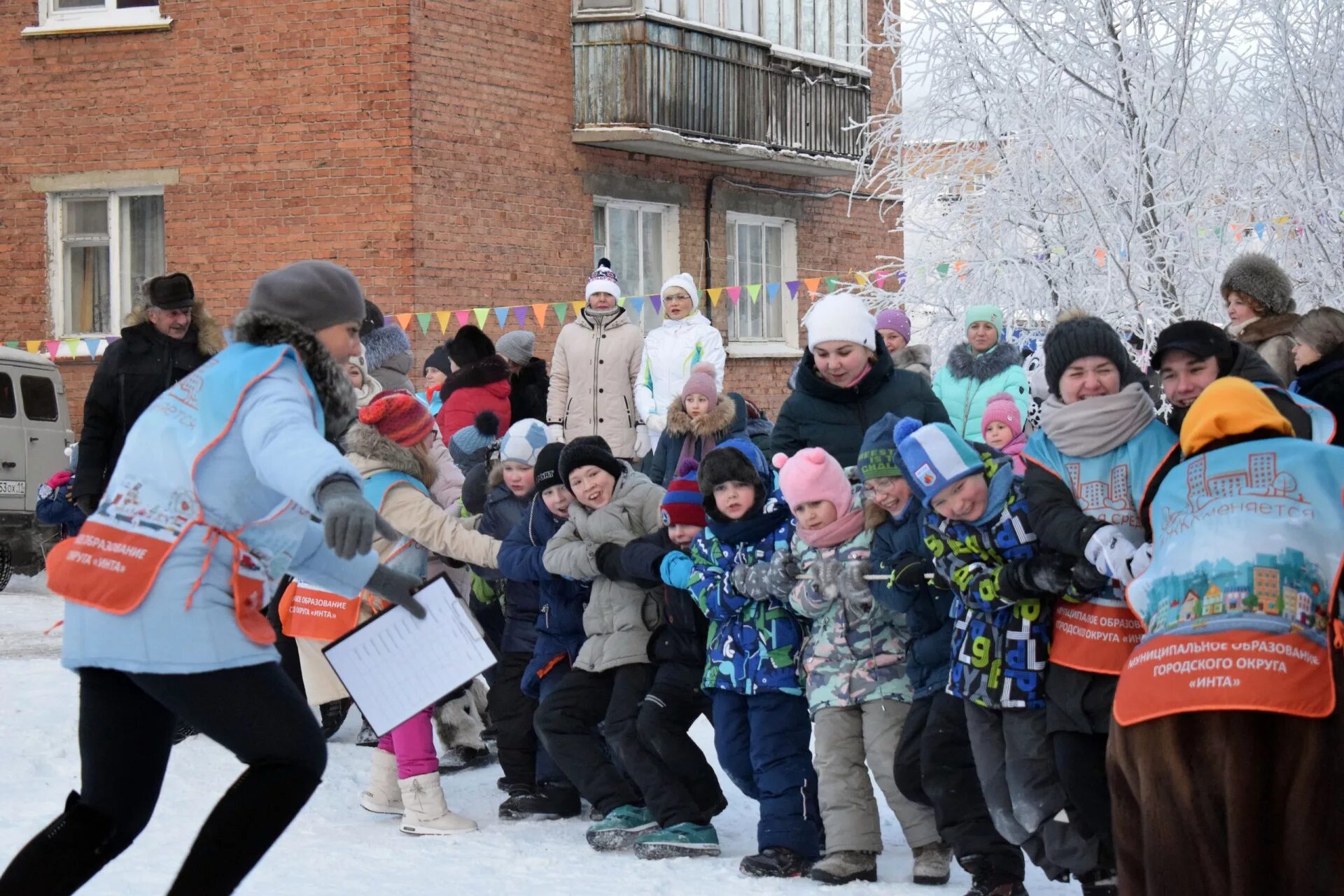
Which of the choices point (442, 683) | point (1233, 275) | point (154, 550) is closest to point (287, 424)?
point (154, 550)

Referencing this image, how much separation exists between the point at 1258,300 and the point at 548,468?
109 inches

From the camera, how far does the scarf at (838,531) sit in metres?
5.91

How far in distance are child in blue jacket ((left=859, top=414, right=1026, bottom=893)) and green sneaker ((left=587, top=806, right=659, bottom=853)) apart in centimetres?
119

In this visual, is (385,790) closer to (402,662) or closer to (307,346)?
(402,662)

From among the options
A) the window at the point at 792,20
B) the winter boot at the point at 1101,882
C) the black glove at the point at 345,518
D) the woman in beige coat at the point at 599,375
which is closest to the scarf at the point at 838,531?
the winter boot at the point at 1101,882

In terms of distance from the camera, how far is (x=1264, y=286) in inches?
242

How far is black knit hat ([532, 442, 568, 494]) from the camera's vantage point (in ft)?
22.7

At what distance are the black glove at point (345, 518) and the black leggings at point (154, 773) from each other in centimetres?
51

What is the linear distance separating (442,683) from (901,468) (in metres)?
1.64

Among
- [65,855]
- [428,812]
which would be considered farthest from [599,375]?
[65,855]

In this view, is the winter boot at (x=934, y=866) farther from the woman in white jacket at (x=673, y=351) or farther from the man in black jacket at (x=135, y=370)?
the woman in white jacket at (x=673, y=351)

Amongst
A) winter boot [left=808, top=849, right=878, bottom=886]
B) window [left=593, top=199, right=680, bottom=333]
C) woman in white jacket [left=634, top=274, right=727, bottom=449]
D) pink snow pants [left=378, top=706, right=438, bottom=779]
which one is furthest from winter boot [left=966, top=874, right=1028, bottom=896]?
window [left=593, top=199, right=680, bottom=333]

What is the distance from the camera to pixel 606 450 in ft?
22.2

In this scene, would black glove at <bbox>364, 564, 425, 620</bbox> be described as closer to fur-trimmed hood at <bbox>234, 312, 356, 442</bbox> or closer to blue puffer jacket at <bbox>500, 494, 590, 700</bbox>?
fur-trimmed hood at <bbox>234, 312, 356, 442</bbox>
